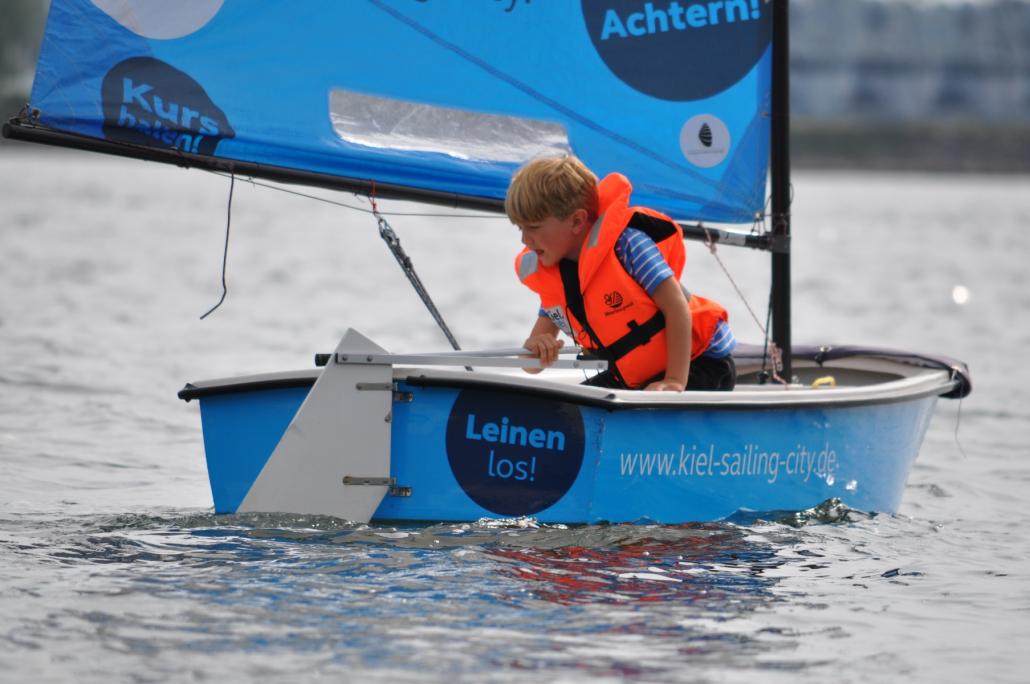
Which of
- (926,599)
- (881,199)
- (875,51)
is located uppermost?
(875,51)

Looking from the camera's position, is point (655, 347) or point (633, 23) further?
point (633, 23)

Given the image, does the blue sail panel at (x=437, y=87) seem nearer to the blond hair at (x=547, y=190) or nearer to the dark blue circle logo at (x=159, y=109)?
the dark blue circle logo at (x=159, y=109)

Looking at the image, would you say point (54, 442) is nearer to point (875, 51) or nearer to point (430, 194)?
point (430, 194)

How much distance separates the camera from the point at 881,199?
5134 centimetres

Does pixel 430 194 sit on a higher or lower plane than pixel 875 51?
lower

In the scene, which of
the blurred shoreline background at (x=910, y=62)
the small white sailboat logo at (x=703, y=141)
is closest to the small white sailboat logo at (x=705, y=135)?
the small white sailboat logo at (x=703, y=141)

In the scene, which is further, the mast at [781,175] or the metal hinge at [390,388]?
the mast at [781,175]

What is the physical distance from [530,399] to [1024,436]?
4374 millimetres

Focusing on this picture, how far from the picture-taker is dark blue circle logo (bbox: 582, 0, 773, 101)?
5691mm

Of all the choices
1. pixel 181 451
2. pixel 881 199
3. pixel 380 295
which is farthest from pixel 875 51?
pixel 181 451

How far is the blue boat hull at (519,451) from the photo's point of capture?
443 cm

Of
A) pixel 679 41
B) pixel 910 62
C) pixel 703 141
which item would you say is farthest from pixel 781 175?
pixel 910 62

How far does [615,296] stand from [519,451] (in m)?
0.59

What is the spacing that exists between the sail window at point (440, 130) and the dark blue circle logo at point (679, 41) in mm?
392
